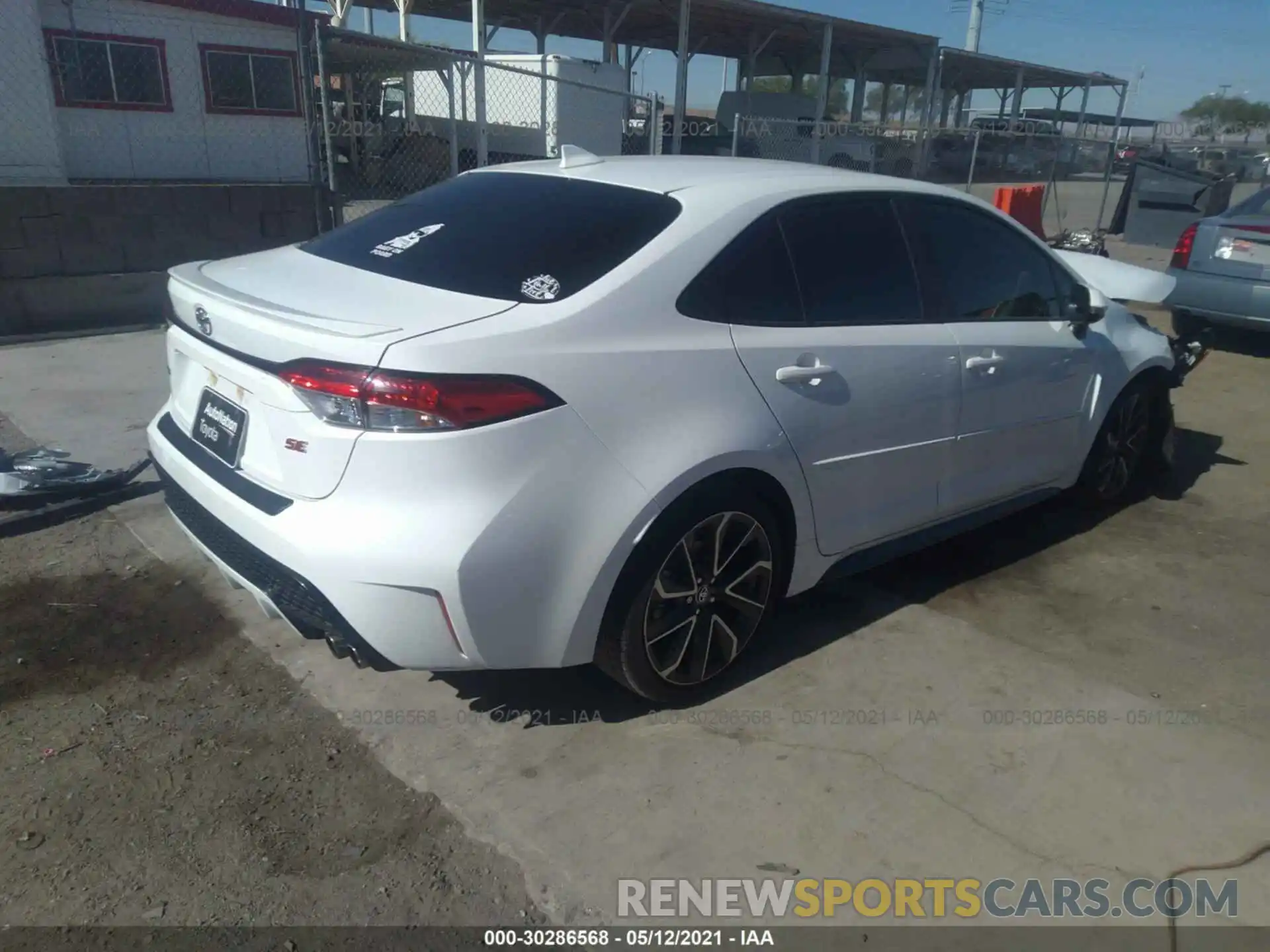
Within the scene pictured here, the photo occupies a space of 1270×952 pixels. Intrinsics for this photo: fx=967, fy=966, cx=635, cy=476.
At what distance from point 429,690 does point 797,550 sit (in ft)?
4.37

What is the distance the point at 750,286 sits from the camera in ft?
10.1

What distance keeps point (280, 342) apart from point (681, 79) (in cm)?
2722

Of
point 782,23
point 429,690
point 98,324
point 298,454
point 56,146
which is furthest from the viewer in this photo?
point 782,23

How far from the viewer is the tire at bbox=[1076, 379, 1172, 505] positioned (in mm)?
4789

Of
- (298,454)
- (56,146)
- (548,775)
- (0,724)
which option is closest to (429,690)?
(548,775)

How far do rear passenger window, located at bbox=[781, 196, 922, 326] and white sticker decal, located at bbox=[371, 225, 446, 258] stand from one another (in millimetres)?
1189

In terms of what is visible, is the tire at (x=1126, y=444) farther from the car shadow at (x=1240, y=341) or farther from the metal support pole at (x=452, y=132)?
the metal support pole at (x=452, y=132)

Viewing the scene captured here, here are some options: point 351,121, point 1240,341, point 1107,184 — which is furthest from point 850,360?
point 351,121

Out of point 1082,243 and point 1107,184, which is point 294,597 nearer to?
point 1082,243

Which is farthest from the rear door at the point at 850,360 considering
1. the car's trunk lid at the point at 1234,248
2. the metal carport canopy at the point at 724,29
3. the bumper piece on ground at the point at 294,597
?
the metal carport canopy at the point at 724,29

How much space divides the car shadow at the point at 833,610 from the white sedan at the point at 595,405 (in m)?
0.17

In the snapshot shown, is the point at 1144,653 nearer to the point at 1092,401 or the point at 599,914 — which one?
the point at 1092,401

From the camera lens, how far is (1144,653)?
3.63m

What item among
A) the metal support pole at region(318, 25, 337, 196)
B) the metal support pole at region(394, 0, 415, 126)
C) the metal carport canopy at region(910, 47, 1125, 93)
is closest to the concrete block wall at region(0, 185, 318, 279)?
the metal support pole at region(318, 25, 337, 196)
